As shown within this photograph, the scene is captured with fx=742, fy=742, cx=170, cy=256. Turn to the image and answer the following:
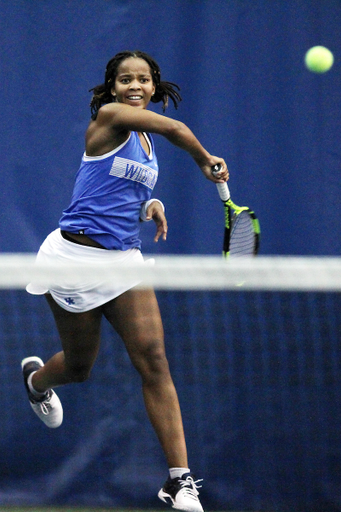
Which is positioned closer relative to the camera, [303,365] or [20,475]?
[303,365]

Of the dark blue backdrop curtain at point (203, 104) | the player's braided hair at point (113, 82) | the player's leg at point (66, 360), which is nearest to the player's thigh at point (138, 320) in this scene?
the player's leg at point (66, 360)

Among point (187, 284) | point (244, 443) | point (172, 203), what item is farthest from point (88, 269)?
point (244, 443)

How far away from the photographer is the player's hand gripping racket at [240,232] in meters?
2.51

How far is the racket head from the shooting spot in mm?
2537

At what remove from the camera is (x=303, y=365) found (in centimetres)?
295

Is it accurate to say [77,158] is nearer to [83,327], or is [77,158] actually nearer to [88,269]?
[83,327]

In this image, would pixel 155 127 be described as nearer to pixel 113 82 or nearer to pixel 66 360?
pixel 113 82

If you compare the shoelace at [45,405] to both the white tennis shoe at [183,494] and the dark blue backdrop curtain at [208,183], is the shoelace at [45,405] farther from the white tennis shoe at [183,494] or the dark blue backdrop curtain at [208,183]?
the white tennis shoe at [183,494]

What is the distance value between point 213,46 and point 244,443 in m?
1.63

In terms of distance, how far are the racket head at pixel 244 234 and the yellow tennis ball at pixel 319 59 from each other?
81 cm

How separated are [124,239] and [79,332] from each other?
0.33m

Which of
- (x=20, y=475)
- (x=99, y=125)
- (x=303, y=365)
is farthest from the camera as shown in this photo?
(x=20, y=475)

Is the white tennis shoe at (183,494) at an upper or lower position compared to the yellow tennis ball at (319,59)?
lower

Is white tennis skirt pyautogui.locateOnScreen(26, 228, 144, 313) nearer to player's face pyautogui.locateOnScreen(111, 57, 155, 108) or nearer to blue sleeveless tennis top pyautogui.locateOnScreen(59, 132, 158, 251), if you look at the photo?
blue sleeveless tennis top pyautogui.locateOnScreen(59, 132, 158, 251)
